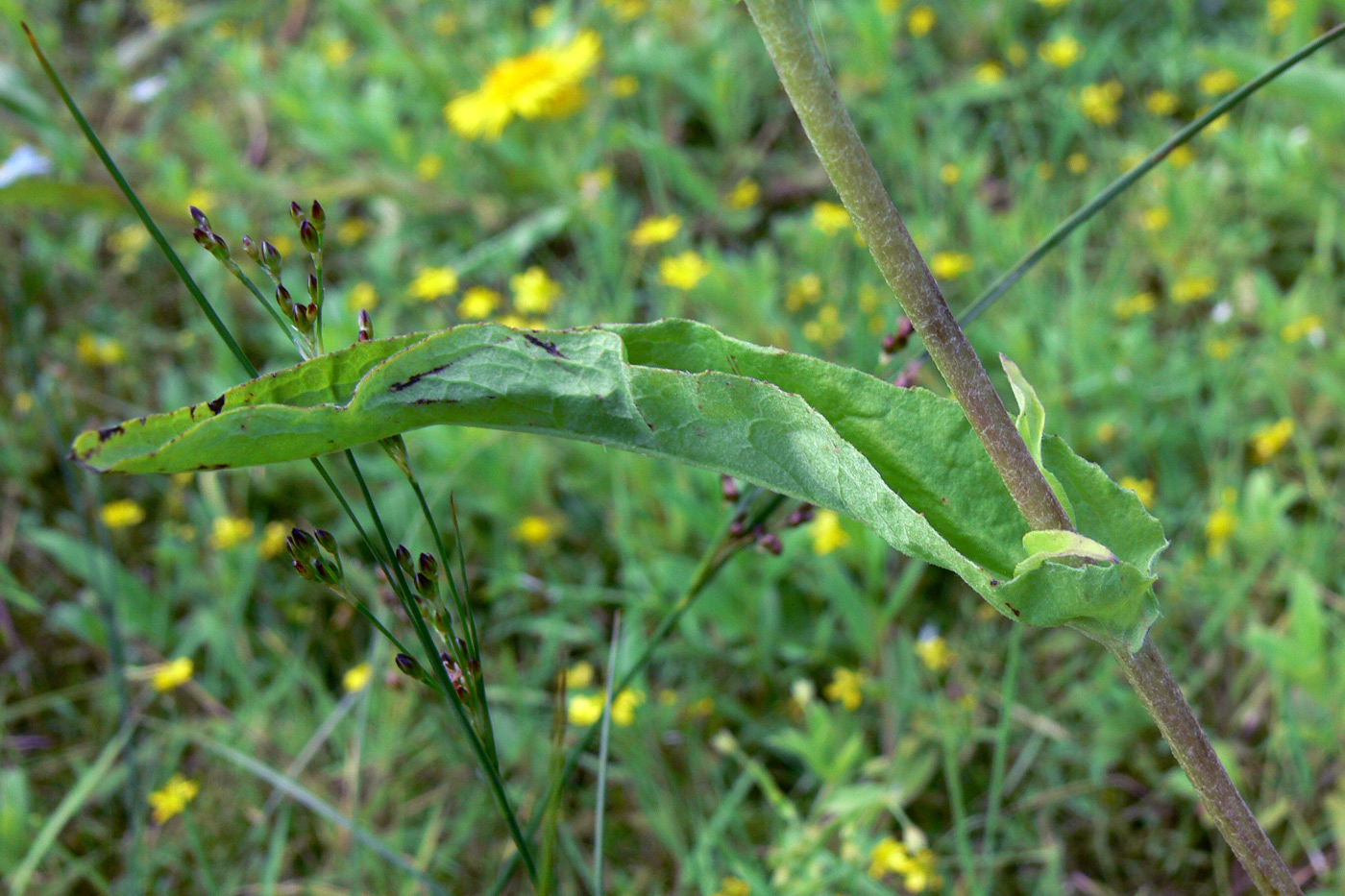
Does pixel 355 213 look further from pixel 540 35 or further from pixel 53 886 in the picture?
pixel 53 886

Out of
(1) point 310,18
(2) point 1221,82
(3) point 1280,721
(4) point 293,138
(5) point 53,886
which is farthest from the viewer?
(1) point 310,18

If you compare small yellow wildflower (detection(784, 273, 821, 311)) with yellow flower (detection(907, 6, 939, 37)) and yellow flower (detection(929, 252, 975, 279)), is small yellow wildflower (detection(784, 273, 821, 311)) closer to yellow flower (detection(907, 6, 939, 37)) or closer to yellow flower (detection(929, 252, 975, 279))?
yellow flower (detection(929, 252, 975, 279))

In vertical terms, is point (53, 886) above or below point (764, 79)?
below

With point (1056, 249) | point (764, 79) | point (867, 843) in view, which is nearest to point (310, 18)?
point (764, 79)

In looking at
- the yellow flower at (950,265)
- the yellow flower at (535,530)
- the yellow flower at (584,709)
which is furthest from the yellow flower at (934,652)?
the yellow flower at (950,265)

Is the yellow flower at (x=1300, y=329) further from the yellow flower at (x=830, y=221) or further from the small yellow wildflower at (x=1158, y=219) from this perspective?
the yellow flower at (x=830, y=221)

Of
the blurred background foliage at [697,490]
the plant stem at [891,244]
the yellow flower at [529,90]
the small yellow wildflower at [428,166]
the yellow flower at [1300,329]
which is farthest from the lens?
the small yellow wildflower at [428,166]

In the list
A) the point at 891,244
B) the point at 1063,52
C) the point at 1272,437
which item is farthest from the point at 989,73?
the point at 891,244
